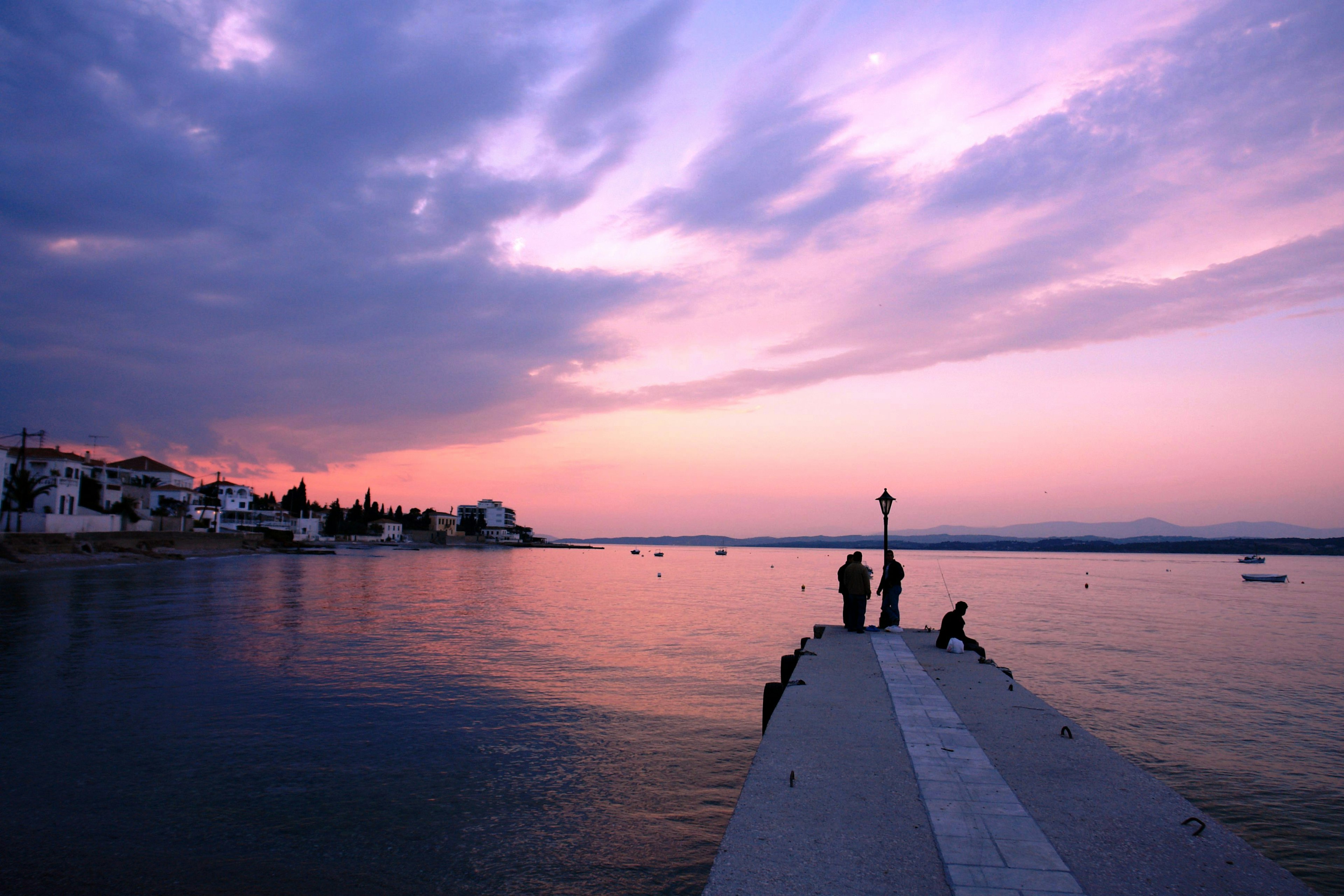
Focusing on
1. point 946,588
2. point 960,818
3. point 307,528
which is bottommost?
point 946,588

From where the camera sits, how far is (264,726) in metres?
16.3

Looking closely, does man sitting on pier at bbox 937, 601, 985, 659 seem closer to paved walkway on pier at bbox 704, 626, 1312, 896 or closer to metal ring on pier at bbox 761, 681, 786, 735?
metal ring on pier at bbox 761, 681, 786, 735

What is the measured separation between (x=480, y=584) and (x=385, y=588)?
484 inches

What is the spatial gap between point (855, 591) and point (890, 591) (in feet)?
4.15

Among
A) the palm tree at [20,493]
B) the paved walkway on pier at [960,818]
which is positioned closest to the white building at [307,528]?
the palm tree at [20,493]

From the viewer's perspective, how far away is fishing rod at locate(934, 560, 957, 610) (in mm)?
55406

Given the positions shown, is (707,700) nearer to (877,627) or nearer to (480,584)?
Answer: (877,627)

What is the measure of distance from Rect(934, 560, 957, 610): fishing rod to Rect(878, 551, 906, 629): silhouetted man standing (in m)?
8.31

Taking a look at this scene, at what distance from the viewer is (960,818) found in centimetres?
706

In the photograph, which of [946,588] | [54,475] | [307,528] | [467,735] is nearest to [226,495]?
[307,528]

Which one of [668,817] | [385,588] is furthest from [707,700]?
[385,588]

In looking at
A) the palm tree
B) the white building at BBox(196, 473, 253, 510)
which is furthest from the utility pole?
the white building at BBox(196, 473, 253, 510)

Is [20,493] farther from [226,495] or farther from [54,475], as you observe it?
[226,495]

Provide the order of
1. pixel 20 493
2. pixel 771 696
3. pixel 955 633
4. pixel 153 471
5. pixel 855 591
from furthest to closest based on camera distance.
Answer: pixel 153 471 → pixel 20 493 → pixel 855 591 → pixel 955 633 → pixel 771 696
